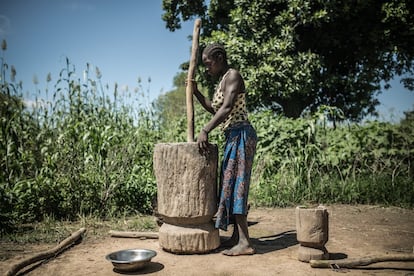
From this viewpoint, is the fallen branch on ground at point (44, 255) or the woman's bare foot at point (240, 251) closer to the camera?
the fallen branch on ground at point (44, 255)

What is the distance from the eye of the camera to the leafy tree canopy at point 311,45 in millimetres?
9461

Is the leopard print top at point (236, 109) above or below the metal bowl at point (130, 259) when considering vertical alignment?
above

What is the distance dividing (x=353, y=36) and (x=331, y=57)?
1323 millimetres

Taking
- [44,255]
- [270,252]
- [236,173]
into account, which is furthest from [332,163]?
[44,255]

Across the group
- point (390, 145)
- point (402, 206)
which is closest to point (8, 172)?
point (402, 206)

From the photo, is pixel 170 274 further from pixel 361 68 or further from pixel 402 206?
pixel 361 68

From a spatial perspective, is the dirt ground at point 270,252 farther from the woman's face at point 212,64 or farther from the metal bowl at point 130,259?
the woman's face at point 212,64

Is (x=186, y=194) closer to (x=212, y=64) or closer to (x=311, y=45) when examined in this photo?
(x=212, y=64)

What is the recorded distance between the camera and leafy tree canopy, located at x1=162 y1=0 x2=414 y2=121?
9461mm

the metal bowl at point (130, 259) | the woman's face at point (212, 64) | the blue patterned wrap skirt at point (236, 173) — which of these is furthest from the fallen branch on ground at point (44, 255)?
the woman's face at point (212, 64)

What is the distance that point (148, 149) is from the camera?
5.51 meters

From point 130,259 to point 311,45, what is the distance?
10.1 metres

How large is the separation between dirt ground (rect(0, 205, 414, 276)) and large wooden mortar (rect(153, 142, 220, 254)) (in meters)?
0.15

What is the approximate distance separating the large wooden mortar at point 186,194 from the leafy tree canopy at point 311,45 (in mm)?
6554
